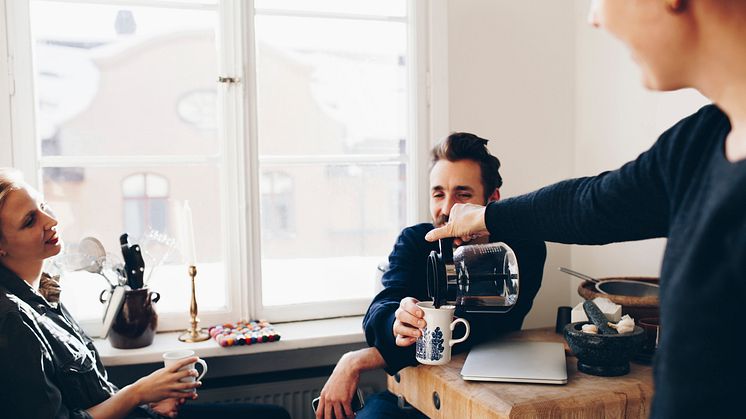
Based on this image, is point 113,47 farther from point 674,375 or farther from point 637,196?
point 674,375

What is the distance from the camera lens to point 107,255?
211cm

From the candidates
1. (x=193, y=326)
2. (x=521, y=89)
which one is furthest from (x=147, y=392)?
(x=521, y=89)

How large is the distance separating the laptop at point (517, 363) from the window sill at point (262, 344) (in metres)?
0.58

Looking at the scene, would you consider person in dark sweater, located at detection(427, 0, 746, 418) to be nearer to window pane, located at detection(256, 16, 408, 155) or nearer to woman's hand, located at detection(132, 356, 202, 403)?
woman's hand, located at detection(132, 356, 202, 403)

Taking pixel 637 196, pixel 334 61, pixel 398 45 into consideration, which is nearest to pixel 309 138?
pixel 334 61

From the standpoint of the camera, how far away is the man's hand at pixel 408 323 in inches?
59.9

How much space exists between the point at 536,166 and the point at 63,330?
1750 millimetres

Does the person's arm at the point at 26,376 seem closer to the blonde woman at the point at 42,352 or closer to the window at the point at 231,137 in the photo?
the blonde woman at the point at 42,352

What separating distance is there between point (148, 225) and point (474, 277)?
46.6 inches

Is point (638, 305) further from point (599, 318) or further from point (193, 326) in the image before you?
point (193, 326)

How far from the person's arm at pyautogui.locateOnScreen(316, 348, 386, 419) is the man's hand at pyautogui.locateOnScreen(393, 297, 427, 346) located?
0.56ft

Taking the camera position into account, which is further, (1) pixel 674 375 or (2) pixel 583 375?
(2) pixel 583 375

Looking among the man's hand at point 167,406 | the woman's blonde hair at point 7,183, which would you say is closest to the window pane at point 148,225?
the woman's blonde hair at point 7,183

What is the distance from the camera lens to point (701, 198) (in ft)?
2.31
